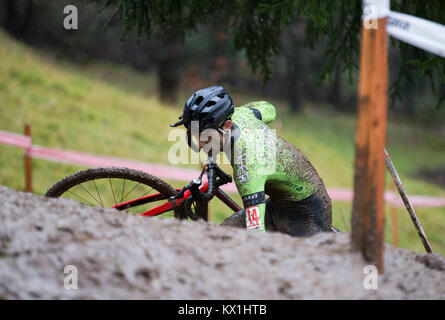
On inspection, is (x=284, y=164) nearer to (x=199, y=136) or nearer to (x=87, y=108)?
(x=199, y=136)

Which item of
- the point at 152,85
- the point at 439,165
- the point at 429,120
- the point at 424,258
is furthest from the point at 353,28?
the point at 429,120

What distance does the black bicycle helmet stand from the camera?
3.30 m

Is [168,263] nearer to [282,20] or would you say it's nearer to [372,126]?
[372,126]

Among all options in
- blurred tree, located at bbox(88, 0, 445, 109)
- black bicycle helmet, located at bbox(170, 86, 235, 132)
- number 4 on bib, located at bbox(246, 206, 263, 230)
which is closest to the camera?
number 4 on bib, located at bbox(246, 206, 263, 230)

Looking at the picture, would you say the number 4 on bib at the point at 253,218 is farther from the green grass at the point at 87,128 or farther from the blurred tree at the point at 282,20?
the green grass at the point at 87,128

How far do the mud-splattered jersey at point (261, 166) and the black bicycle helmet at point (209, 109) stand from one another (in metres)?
0.13

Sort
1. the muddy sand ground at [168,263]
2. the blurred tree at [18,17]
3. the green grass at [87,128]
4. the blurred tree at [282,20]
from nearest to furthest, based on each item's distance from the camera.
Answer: the muddy sand ground at [168,263], the blurred tree at [282,20], the green grass at [87,128], the blurred tree at [18,17]

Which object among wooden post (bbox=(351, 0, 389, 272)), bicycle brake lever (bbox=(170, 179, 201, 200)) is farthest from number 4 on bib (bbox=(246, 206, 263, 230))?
wooden post (bbox=(351, 0, 389, 272))

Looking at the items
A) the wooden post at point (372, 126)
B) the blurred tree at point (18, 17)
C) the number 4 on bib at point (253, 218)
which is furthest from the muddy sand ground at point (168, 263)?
the blurred tree at point (18, 17)

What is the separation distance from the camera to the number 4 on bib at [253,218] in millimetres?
2969

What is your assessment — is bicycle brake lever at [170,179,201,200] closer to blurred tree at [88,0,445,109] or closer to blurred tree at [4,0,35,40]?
blurred tree at [88,0,445,109]

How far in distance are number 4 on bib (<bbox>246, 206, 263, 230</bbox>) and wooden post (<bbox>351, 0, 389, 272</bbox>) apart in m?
0.95

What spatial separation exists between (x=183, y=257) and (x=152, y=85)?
92.1 feet

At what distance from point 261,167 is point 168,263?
1.25 metres
